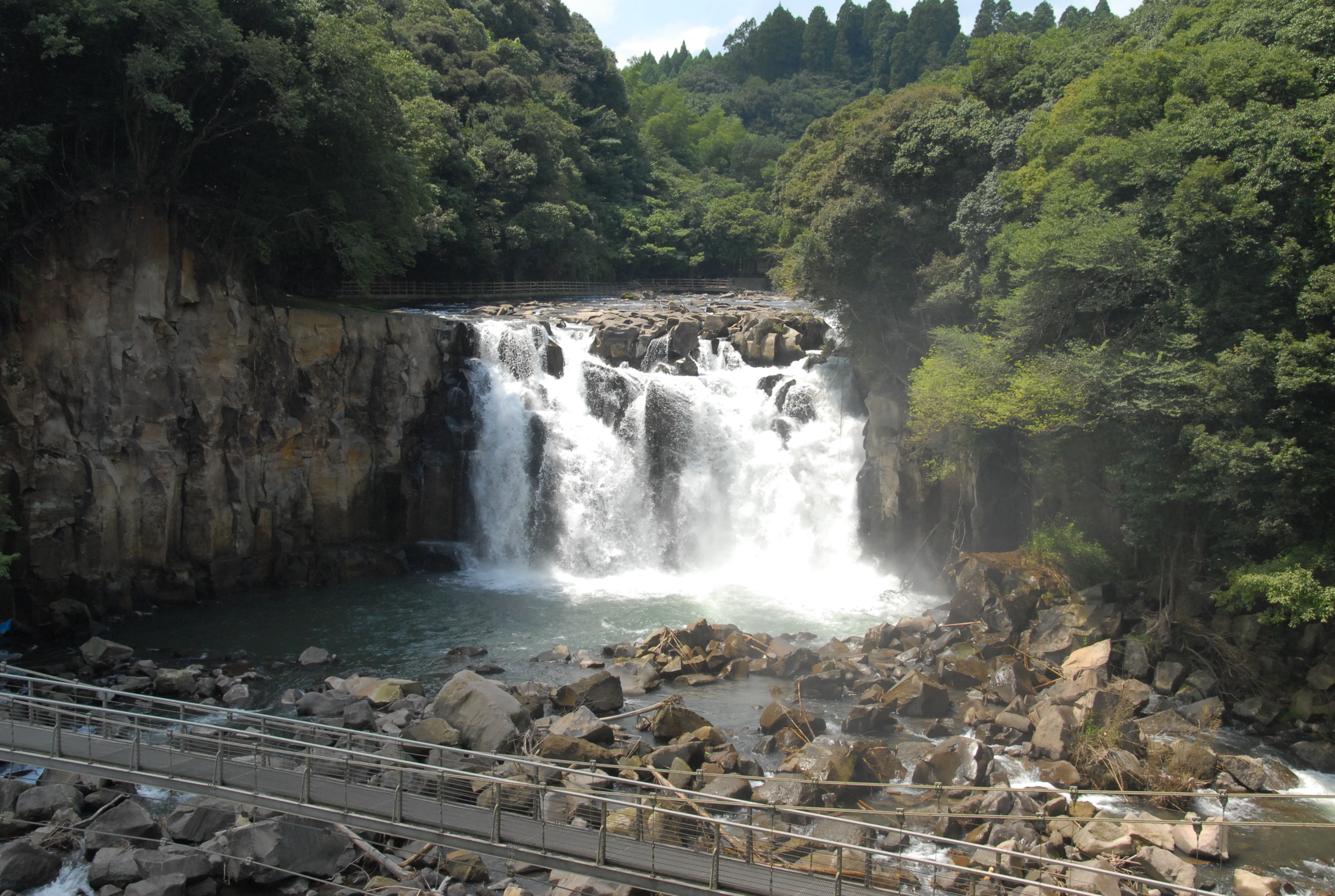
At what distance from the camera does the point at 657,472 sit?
28.6 m

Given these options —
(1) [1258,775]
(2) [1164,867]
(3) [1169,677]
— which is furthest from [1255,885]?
(3) [1169,677]

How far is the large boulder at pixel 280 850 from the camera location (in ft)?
36.2

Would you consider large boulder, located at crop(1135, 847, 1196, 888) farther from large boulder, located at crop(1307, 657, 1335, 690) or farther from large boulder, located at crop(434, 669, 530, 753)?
large boulder, located at crop(434, 669, 530, 753)

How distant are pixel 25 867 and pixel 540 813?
248 inches

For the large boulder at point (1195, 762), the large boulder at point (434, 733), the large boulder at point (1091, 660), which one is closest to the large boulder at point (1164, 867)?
the large boulder at point (1195, 762)

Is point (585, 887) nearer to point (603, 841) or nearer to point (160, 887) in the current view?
point (603, 841)

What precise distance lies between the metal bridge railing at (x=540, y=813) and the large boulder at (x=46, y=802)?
824 mm

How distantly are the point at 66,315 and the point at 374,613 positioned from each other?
33.0 feet

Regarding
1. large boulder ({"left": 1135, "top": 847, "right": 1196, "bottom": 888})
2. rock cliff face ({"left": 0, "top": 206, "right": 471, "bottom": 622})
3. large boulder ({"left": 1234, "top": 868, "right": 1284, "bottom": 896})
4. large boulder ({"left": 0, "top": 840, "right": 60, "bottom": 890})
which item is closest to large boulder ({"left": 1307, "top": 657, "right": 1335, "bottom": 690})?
large boulder ({"left": 1234, "top": 868, "right": 1284, "bottom": 896})

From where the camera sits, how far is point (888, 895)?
945cm

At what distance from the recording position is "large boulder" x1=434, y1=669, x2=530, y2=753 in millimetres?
14172

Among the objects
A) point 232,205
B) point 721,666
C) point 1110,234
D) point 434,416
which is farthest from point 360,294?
point 1110,234

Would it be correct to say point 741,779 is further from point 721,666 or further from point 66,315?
point 66,315

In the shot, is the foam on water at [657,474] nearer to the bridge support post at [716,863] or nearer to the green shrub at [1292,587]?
the green shrub at [1292,587]
